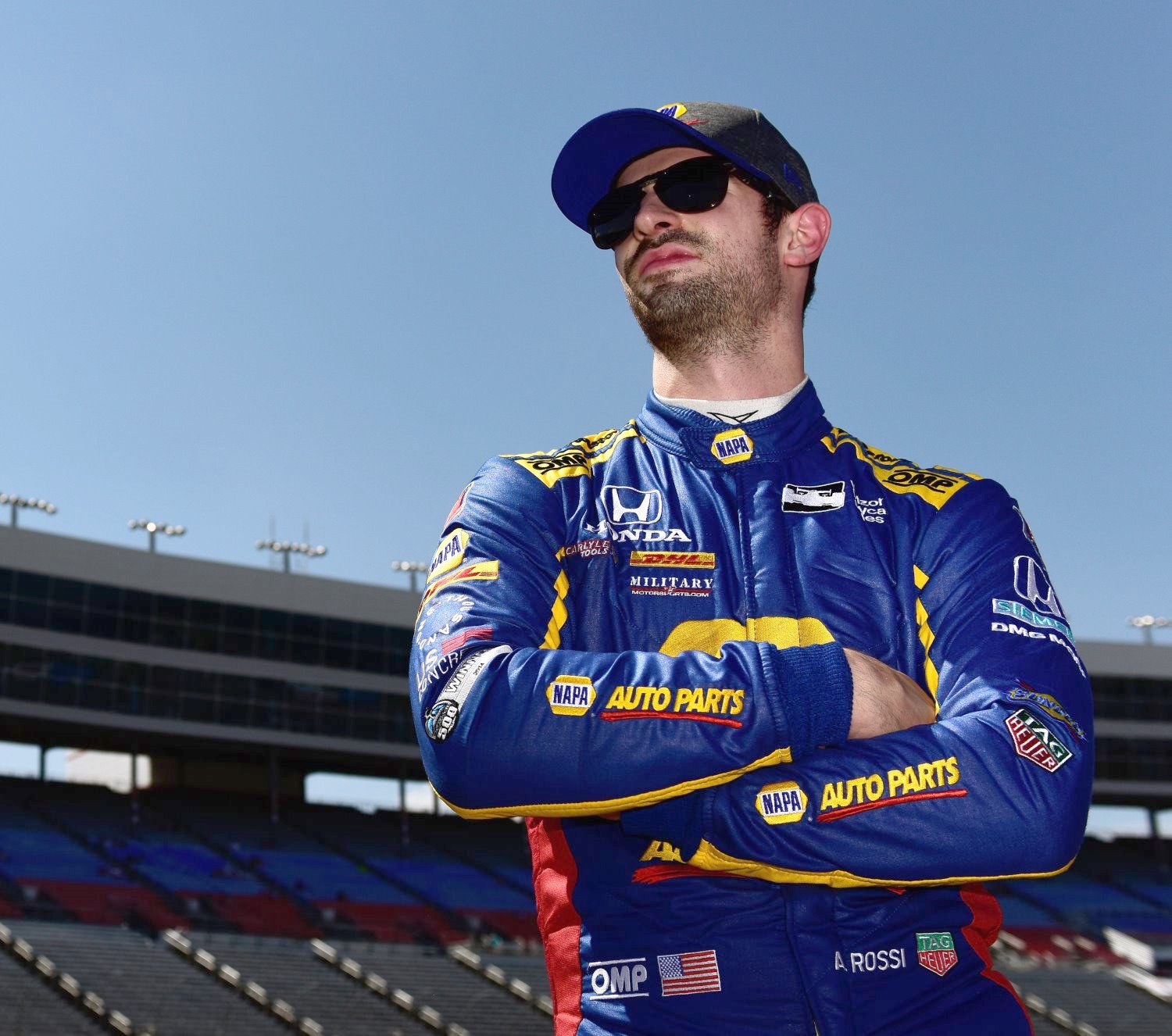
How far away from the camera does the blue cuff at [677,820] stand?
6.97ft

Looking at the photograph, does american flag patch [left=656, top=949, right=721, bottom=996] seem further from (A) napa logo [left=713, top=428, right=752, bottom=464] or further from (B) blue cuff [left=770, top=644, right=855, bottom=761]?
(A) napa logo [left=713, top=428, right=752, bottom=464]

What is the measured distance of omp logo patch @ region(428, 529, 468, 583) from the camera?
2.58 m

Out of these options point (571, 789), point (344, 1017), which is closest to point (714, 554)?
point (571, 789)

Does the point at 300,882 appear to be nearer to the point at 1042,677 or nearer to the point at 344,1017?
the point at 344,1017

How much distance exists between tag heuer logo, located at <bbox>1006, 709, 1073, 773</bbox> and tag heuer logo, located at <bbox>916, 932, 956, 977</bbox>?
0.32m

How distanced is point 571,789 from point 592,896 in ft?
0.87

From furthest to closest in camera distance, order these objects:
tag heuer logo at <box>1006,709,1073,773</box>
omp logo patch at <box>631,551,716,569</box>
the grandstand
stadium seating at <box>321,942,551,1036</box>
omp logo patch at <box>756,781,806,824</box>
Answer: stadium seating at <box>321,942,551,1036</box> < the grandstand < omp logo patch at <box>631,551,716,569</box> < tag heuer logo at <box>1006,709,1073,773</box> < omp logo patch at <box>756,781,806,824</box>

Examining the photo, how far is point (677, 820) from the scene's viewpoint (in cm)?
Answer: 212

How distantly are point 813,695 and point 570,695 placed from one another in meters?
0.38

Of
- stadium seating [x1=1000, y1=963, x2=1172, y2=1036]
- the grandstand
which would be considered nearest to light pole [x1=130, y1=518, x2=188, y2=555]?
the grandstand

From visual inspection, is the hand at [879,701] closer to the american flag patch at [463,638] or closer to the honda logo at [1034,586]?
the honda logo at [1034,586]

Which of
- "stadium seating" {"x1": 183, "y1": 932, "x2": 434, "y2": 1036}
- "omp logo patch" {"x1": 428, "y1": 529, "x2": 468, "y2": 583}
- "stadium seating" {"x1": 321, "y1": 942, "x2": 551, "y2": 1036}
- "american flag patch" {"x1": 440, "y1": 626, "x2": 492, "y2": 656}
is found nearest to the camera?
"american flag patch" {"x1": 440, "y1": 626, "x2": 492, "y2": 656}

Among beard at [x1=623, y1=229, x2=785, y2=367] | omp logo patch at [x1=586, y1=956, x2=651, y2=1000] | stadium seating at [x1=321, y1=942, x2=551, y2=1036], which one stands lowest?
stadium seating at [x1=321, y1=942, x2=551, y2=1036]

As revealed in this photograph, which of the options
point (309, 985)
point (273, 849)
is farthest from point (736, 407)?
point (273, 849)
